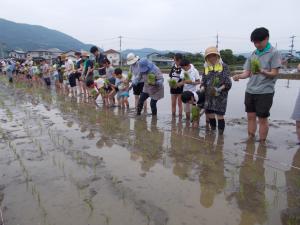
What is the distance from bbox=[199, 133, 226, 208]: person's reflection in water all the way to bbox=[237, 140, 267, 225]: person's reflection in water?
0.77 ft

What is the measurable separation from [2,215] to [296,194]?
2.79 metres

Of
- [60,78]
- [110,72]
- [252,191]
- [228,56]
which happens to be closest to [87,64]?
[110,72]

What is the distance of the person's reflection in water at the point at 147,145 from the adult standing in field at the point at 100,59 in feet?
11.1

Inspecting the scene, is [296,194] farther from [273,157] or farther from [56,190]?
[56,190]

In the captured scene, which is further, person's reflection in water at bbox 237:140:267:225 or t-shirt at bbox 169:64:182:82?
t-shirt at bbox 169:64:182:82

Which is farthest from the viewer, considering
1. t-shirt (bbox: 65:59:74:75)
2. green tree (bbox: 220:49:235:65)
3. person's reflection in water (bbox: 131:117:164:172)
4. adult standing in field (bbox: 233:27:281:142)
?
green tree (bbox: 220:49:235:65)

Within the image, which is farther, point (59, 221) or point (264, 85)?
point (264, 85)

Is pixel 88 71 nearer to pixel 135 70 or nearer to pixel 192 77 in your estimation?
pixel 135 70

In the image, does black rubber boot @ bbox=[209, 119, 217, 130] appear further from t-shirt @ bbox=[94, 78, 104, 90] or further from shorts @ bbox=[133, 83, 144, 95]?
t-shirt @ bbox=[94, 78, 104, 90]

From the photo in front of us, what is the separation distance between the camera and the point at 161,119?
7.18 m

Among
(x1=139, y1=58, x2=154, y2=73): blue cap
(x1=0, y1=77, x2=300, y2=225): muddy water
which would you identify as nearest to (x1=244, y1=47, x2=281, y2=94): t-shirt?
(x1=0, y1=77, x2=300, y2=225): muddy water

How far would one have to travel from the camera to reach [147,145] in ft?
16.2

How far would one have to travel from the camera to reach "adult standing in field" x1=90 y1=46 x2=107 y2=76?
9.20 metres

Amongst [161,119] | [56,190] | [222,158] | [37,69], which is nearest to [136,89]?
[161,119]
